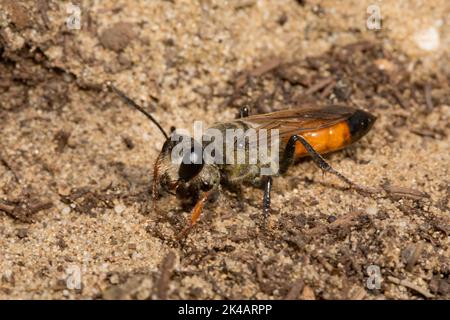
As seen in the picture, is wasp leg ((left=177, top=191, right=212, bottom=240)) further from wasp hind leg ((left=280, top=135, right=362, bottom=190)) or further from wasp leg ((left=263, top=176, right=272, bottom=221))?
wasp hind leg ((left=280, top=135, right=362, bottom=190))

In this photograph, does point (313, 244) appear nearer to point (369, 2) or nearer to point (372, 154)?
point (372, 154)

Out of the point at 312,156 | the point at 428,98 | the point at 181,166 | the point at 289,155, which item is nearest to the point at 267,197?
the point at 289,155

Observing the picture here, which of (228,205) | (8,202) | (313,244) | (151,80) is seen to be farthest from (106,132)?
(313,244)

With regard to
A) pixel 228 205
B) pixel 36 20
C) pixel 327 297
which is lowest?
pixel 327 297

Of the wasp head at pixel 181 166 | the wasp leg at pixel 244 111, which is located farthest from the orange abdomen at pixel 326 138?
the wasp head at pixel 181 166

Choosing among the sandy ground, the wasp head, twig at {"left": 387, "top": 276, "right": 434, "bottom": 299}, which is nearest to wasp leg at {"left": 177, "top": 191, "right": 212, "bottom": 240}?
the sandy ground

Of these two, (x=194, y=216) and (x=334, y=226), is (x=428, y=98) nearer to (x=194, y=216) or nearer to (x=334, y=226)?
(x=334, y=226)

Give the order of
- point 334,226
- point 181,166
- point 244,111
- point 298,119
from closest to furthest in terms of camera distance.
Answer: point 334,226 → point 181,166 → point 298,119 → point 244,111
